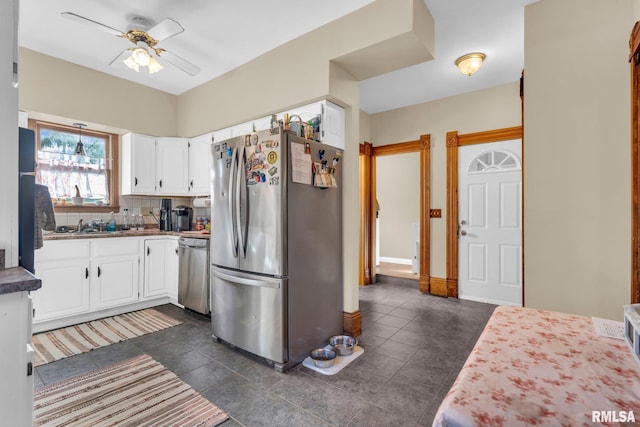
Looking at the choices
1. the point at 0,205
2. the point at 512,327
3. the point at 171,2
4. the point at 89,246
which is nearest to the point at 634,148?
the point at 512,327

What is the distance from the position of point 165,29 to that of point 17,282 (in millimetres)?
2176

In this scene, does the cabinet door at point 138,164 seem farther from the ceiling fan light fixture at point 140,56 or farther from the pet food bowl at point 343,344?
the pet food bowl at point 343,344

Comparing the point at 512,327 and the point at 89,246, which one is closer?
the point at 512,327

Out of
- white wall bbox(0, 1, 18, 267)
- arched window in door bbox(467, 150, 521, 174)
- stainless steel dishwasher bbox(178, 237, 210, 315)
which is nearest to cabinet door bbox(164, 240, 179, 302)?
stainless steel dishwasher bbox(178, 237, 210, 315)

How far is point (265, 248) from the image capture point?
2.29 metres

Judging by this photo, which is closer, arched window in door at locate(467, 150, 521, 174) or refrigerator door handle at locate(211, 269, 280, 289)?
refrigerator door handle at locate(211, 269, 280, 289)

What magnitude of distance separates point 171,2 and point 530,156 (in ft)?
9.84

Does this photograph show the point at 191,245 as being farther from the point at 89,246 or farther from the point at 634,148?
the point at 634,148

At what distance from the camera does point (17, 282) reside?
34.4 inches

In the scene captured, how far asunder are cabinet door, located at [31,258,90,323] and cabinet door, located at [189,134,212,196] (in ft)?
4.77

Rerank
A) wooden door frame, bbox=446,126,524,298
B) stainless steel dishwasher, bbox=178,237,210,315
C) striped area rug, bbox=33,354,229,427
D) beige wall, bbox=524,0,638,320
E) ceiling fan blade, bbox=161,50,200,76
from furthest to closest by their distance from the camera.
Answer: wooden door frame, bbox=446,126,524,298 → stainless steel dishwasher, bbox=178,237,210,315 → ceiling fan blade, bbox=161,50,200,76 → beige wall, bbox=524,0,638,320 → striped area rug, bbox=33,354,229,427

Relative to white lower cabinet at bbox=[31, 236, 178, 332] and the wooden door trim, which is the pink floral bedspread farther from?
the wooden door trim

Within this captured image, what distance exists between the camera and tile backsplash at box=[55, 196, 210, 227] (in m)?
3.58

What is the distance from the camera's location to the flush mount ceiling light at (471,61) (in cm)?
312
